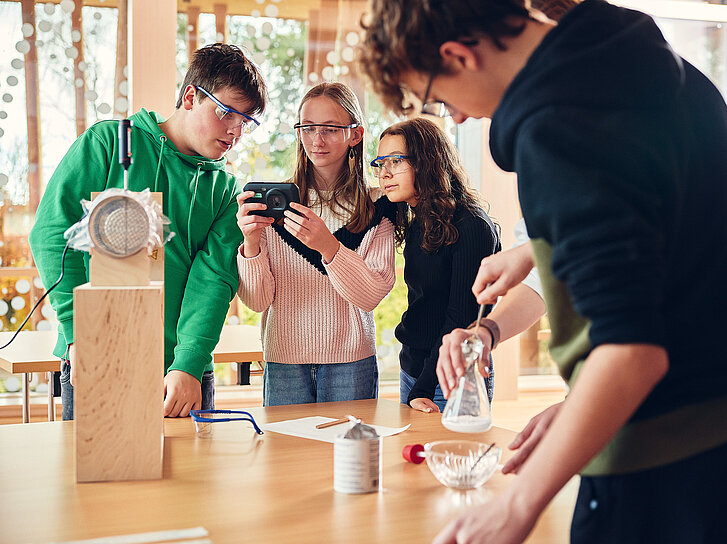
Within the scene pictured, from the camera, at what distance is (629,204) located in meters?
0.62

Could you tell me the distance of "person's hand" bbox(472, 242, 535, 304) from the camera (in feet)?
3.47

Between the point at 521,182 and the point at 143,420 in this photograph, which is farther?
the point at 143,420

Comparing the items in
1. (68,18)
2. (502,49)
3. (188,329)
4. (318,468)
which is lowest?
(318,468)

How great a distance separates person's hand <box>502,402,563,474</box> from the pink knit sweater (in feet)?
3.25

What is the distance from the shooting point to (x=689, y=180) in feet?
A: 2.33

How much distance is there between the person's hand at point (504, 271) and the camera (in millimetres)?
1059

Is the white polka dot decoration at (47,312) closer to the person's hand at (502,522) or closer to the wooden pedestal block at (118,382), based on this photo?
the wooden pedestal block at (118,382)

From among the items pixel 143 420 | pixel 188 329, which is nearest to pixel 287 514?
pixel 143 420

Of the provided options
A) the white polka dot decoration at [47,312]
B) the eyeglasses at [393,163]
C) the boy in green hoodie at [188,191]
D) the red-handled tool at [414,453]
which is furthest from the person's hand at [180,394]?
the white polka dot decoration at [47,312]

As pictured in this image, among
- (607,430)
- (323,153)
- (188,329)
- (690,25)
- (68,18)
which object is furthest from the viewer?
(690,25)

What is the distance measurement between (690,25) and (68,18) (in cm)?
402

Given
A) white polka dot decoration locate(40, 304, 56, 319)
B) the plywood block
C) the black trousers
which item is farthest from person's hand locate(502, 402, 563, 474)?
white polka dot decoration locate(40, 304, 56, 319)

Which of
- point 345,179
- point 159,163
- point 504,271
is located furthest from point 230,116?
point 504,271

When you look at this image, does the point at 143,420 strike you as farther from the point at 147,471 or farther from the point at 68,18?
the point at 68,18
